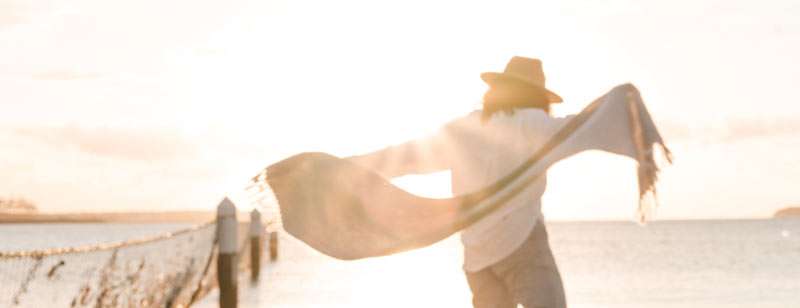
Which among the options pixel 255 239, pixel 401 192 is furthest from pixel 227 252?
pixel 255 239

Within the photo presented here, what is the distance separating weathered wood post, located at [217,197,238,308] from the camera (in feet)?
42.2

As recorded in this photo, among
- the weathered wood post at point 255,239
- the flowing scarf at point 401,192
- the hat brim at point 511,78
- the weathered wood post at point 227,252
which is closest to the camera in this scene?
the flowing scarf at point 401,192

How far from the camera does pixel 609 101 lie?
19.8 feet

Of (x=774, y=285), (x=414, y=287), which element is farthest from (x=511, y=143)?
(x=774, y=285)

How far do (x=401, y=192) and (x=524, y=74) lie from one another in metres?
0.82

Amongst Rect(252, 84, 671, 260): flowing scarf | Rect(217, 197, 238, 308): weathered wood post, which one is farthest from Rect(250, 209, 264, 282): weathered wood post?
Rect(252, 84, 671, 260): flowing scarf

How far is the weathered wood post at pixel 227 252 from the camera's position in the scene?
1285cm

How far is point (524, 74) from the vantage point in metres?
6.02

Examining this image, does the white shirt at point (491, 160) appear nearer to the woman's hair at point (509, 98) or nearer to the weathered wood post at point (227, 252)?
the woman's hair at point (509, 98)

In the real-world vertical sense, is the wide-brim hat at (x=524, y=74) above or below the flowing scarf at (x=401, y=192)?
above

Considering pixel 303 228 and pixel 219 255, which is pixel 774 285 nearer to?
pixel 219 255

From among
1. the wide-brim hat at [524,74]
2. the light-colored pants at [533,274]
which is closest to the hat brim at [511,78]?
the wide-brim hat at [524,74]

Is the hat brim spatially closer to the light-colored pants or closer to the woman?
the woman

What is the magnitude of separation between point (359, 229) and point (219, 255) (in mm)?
7305
